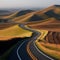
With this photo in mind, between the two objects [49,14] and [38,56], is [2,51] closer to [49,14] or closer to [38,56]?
[38,56]

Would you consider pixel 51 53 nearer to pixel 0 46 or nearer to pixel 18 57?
pixel 18 57

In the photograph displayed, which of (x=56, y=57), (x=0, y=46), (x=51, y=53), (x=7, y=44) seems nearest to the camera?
(x=56, y=57)

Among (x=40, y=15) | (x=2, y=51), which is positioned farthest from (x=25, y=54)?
(x=40, y=15)

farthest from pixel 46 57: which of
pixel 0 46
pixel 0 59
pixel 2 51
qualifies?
pixel 0 46

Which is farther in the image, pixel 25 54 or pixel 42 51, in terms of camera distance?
pixel 42 51

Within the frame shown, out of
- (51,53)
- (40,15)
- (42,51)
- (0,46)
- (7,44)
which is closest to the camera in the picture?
(51,53)

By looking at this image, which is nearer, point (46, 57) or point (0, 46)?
point (46, 57)

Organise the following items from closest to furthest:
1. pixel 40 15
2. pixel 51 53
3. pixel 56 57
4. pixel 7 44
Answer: pixel 56 57 → pixel 51 53 → pixel 7 44 → pixel 40 15

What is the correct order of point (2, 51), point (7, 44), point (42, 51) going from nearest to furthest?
point (42, 51)
point (2, 51)
point (7, 44)
